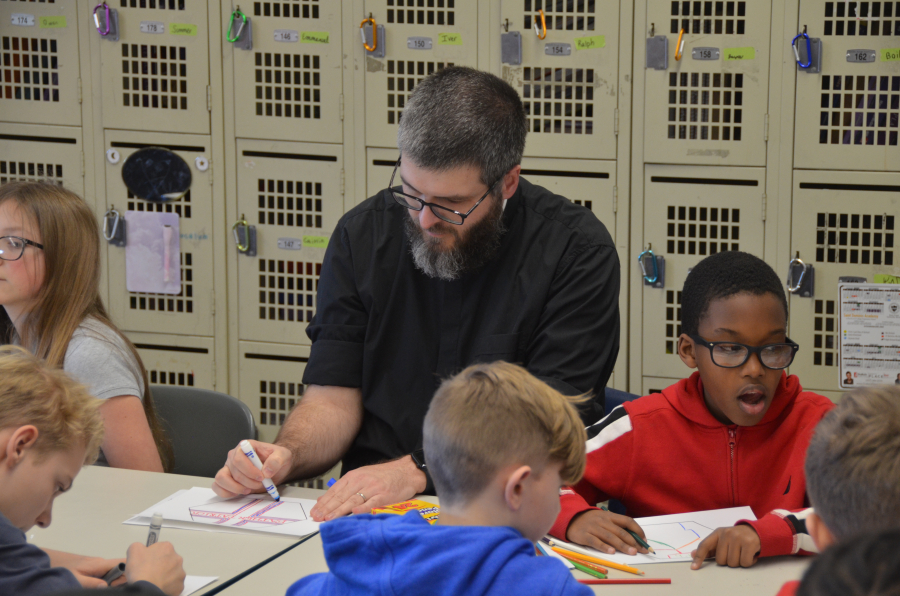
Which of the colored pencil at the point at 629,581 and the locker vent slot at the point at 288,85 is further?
the locker vent slot at the point at 288,85

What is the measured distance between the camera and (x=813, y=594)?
49 centimetres

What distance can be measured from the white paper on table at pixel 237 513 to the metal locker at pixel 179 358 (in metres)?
1.51

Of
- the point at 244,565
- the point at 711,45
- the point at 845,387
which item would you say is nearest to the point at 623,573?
the point at 244,565

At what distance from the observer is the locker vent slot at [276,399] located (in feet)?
9.90

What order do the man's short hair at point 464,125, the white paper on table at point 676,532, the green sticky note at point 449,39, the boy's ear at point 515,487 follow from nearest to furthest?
the boy's ear at point 515,487 → the white paper on table at point 676,532 → the man's short hair at point 464,125 → the green sticky note at point 449,39

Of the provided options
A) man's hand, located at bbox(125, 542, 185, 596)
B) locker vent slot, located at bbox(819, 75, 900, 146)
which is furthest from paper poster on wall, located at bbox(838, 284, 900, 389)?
man's hand, located at bbox(125, 542, 185, 596)

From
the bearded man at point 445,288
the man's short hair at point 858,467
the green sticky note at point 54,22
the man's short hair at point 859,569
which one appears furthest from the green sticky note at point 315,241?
the man's short hair at point 859,569

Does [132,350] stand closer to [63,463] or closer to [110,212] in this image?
[63,463]

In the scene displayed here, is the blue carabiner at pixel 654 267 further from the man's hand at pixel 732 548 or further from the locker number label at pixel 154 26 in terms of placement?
the locker number label at pixel 154 26

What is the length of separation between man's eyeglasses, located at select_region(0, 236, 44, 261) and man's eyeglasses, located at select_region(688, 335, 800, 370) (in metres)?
1.60

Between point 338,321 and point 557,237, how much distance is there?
0.54 m

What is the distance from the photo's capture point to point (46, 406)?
4.16 ft

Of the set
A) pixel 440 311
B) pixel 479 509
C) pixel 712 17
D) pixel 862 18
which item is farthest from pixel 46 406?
pixel 862 18

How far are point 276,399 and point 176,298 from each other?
1.77 feet
